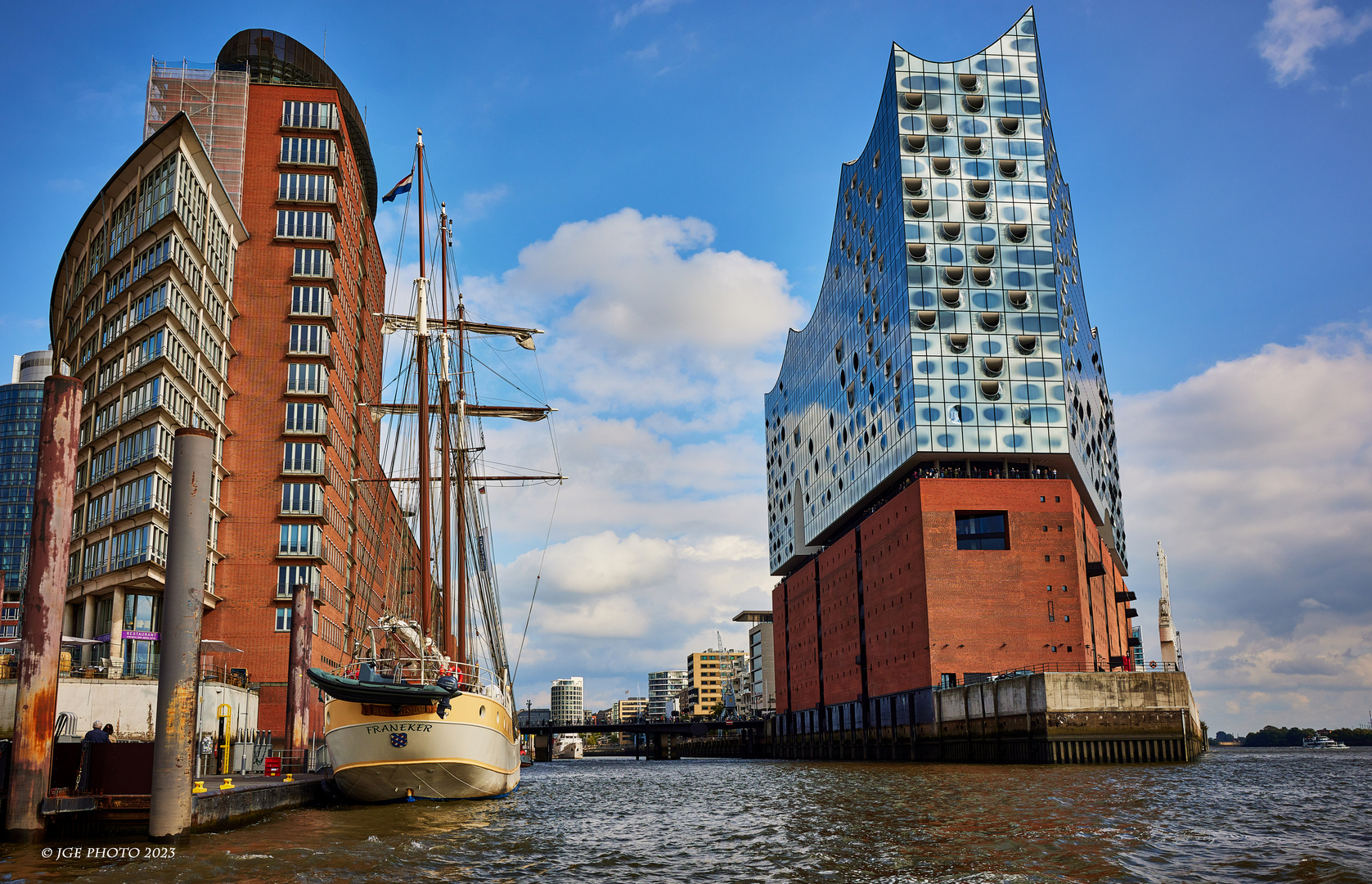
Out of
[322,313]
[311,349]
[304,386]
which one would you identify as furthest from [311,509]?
[322,313]

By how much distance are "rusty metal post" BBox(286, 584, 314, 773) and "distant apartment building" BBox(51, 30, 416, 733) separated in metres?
13.4

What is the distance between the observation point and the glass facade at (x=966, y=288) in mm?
91625

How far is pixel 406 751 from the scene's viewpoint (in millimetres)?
37156

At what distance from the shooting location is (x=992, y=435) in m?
90.9

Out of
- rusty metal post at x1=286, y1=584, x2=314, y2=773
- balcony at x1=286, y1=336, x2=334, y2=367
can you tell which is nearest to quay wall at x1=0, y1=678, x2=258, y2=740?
rusty metal post at x1=286, y1=584, x2=314, y2=773

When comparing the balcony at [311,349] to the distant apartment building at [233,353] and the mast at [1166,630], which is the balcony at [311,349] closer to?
the distant apartment building at [233,353]

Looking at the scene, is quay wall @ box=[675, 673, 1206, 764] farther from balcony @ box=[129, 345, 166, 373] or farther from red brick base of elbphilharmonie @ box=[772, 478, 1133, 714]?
balcony @ box=[129, 345, 166, 373]

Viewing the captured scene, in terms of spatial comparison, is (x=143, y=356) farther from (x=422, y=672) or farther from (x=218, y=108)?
(x=422, y=672)

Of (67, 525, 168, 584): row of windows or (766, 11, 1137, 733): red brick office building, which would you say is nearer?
(67, 525, 168, 584): row of windows

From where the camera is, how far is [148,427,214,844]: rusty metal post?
22719mm

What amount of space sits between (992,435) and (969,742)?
83.9ft

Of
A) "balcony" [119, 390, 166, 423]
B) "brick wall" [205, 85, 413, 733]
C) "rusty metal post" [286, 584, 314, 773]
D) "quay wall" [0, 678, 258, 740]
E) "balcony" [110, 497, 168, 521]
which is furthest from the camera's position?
"brick wall" [205, 85, 413, 733]

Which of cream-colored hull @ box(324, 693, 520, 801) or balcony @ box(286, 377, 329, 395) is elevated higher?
balcony @ box(286, 377, 329, 395)

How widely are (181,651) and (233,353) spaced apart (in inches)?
2280
